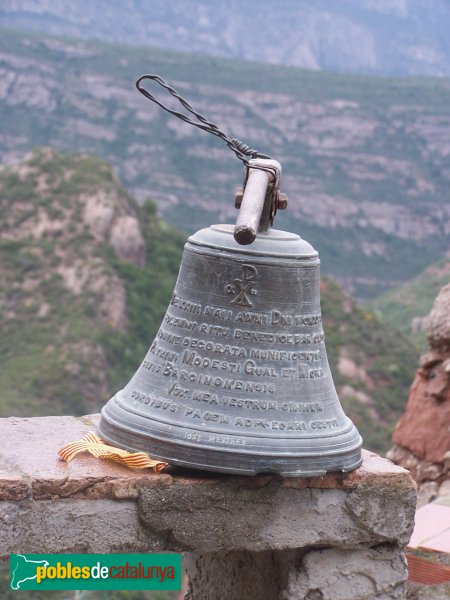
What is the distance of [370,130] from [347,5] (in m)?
30.3

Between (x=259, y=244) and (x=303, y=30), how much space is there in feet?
250

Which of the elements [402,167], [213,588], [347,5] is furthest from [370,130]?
[213,588]

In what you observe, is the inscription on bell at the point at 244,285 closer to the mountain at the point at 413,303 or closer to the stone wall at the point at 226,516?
the stone wall at the point at 226,516

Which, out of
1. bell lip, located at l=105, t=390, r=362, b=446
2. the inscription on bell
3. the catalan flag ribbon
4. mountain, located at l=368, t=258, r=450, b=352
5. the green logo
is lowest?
the green logo

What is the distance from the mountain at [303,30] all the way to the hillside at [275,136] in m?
22.6

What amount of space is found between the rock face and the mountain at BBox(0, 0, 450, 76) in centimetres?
7048

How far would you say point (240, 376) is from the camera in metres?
3.26

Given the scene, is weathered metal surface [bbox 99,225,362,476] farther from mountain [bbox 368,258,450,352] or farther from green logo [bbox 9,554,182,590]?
mountain [bbox 368,258,450,352]

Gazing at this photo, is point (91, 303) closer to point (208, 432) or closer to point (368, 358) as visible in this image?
point (368, 358)

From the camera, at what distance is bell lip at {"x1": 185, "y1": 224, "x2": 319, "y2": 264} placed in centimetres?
330

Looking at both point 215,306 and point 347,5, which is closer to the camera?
point 215,306

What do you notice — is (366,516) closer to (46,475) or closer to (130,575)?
(130,575)

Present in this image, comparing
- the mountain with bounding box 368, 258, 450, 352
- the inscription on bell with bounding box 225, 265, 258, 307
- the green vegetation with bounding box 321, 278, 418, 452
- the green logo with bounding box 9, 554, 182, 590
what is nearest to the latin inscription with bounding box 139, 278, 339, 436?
the inscription on bell with bounding box 225, 265, 258, 307

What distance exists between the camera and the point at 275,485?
327 cm
